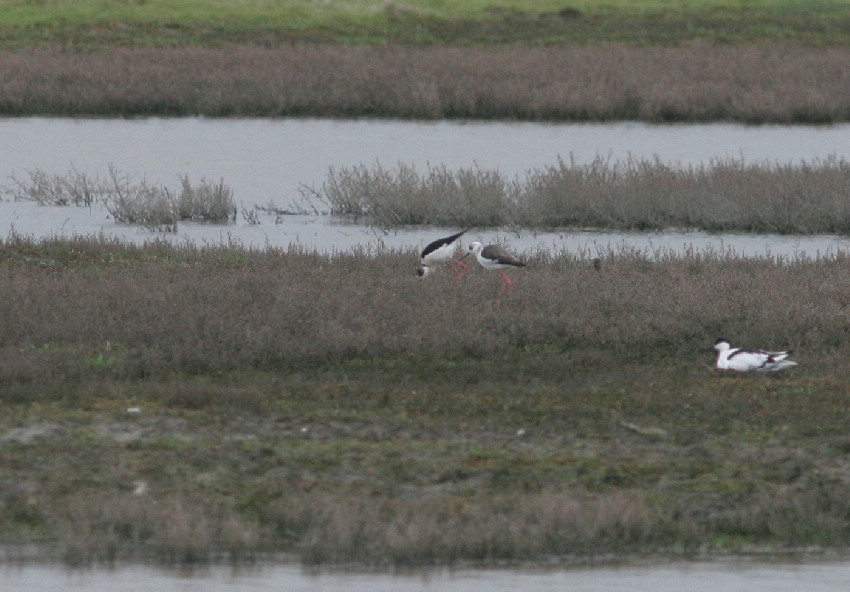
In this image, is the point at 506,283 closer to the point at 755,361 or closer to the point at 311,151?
the point at 755,361

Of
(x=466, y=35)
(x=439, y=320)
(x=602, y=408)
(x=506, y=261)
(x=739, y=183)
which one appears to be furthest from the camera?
(x=466, y=35)

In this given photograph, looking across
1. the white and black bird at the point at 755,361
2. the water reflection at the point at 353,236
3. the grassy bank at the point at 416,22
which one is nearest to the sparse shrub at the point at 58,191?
the water reflection at the point at 353,236

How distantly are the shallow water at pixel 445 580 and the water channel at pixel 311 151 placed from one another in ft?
41.5

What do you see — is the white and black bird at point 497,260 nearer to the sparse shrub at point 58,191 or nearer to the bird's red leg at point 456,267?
the bird's red leg at point 456,267

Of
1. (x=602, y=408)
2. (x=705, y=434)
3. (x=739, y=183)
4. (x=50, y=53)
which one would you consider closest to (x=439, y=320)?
(x=602, y=408)

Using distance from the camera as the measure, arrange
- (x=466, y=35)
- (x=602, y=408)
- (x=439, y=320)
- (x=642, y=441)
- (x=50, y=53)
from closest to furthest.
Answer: (x=642, y=441), (x=602, y=408), (x=439, y=320), (x=50, y=53), (x=466, y=35)

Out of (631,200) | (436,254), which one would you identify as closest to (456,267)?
(436,254)

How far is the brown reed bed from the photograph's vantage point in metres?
35.0

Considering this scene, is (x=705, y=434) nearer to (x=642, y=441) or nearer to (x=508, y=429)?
(x=642, y=441)

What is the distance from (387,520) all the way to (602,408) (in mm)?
2561

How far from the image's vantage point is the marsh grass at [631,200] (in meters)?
21.2

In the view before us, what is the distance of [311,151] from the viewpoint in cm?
3033

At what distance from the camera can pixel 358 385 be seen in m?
11.1

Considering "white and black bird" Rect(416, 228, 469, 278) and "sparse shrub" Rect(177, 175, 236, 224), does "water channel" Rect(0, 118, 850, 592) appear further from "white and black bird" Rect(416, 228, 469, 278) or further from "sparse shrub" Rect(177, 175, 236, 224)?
"white and black bird" Rect(416, 228, 469, 278)
